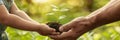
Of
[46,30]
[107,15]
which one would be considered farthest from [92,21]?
[46,30]

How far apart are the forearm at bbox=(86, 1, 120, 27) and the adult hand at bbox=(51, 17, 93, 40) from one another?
38 mm

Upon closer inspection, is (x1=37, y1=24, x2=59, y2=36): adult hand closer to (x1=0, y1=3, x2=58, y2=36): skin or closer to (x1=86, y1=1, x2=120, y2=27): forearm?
(x1=0, y1=3, x2=58, y2=36): skin

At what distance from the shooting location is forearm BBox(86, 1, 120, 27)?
1843 mm

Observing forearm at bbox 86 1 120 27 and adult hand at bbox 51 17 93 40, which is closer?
forearm at bbox 86 1 120 27

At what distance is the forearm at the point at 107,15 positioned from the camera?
72.6 inches

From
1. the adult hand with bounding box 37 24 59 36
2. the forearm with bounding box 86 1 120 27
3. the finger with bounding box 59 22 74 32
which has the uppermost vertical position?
the finger with bounding box 59 22 74 32

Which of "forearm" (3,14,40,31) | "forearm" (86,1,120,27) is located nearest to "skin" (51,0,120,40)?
"forearm" (86,1,120,27)

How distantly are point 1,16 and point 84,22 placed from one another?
1.14ft

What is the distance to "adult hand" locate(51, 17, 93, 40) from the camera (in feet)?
6.52

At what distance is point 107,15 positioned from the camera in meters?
1.87

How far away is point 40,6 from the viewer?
3732mm

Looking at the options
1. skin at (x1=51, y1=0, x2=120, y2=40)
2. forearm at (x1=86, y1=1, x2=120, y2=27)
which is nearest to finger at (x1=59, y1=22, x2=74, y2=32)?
skin at (x1=51, y1=0, x2=120, y2=40)

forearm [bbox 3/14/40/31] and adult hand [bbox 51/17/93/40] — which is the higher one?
adult hand [bbox 51/17/93/40]

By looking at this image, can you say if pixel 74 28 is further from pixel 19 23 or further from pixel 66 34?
pixel 19 23
